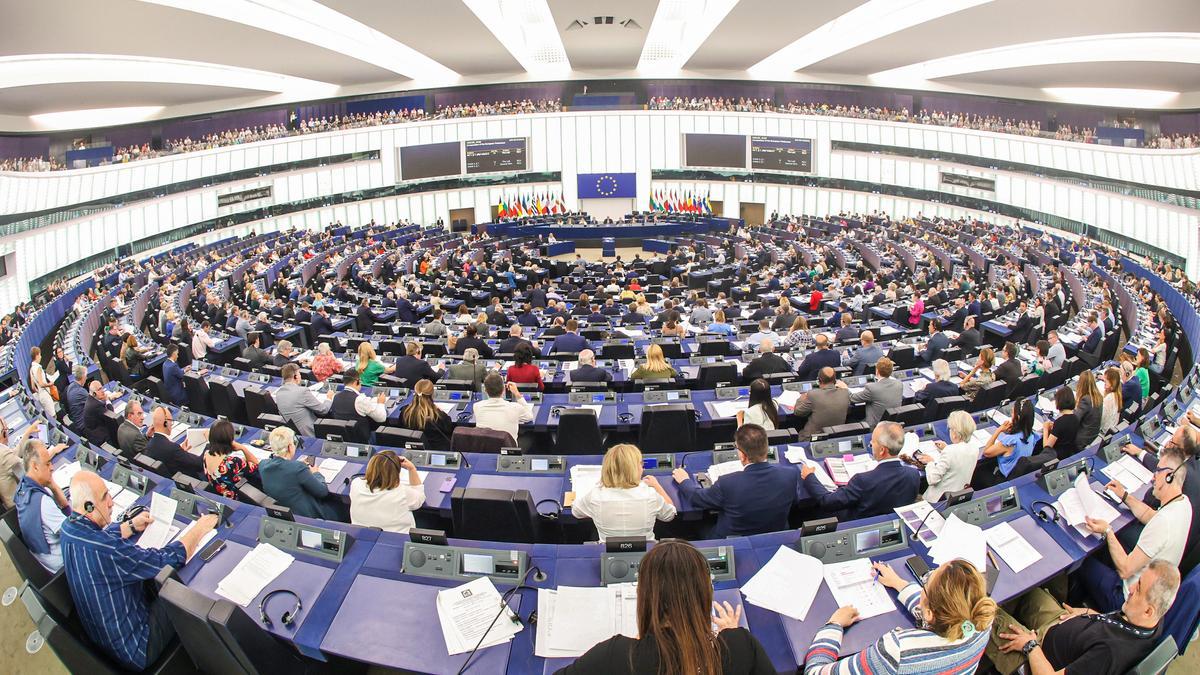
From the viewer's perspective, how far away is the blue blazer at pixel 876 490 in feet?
16.7

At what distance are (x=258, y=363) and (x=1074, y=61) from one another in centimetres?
3051

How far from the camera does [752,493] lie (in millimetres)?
4859

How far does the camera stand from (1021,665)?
3.81m

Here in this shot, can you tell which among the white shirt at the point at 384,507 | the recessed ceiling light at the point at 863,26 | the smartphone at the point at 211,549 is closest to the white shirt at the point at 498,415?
the white shirt at the point at 384,507

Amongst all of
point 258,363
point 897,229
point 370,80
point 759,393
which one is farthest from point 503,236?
point 759,393

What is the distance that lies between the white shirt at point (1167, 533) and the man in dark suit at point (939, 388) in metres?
3.38

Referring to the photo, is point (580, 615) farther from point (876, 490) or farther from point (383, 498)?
point (876, 490)

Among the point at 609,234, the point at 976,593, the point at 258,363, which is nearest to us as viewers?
the point at 976,593

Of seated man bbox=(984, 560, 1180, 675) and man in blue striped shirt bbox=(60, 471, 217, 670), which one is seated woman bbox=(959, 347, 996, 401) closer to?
seated man bbox=(984, 560, 1180, 675)

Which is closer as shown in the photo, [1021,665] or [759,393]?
[1021,665]

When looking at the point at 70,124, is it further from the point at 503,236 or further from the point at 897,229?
the point at 897,229

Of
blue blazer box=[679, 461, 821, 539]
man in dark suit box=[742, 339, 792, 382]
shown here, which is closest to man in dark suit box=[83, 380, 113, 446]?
blue blazer box=[679, 461, 821, 539]

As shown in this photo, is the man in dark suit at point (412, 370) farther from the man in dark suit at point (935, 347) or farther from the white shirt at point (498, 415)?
the man in dark suit at point (935, 347)

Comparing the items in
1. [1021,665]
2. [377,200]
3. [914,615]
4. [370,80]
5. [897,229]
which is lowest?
[1021,665]
